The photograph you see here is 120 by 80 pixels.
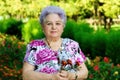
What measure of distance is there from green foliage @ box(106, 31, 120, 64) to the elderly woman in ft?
22.8

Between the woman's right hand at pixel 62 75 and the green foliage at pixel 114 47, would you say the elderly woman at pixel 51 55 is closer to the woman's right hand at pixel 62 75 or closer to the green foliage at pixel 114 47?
the woman's right hand at pixel 62 75

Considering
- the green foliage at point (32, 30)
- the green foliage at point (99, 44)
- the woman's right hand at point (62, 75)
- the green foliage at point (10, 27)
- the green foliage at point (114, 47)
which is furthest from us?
the green foliage at point (10, 27)

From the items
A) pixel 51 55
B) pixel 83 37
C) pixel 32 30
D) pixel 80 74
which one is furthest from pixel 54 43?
pixel 32 30

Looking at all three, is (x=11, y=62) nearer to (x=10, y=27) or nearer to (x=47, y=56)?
(x=47, y=56)

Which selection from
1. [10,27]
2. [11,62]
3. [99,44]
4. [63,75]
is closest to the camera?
[63,75]

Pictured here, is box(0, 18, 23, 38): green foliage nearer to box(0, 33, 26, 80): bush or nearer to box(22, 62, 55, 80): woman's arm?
box(0, 33, 26, 80): bush

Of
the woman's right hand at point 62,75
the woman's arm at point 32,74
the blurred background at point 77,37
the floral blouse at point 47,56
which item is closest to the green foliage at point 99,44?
the blurred background at point 77,37

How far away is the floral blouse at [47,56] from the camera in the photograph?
3.12m

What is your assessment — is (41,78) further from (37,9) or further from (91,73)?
(37,9)

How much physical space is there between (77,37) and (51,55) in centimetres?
948

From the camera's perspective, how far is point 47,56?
3.14m

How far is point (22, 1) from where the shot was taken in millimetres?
30531

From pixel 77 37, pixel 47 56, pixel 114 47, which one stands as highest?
pixel 47 56

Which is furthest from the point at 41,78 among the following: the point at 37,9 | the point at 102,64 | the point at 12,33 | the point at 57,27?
the point at 37,9
